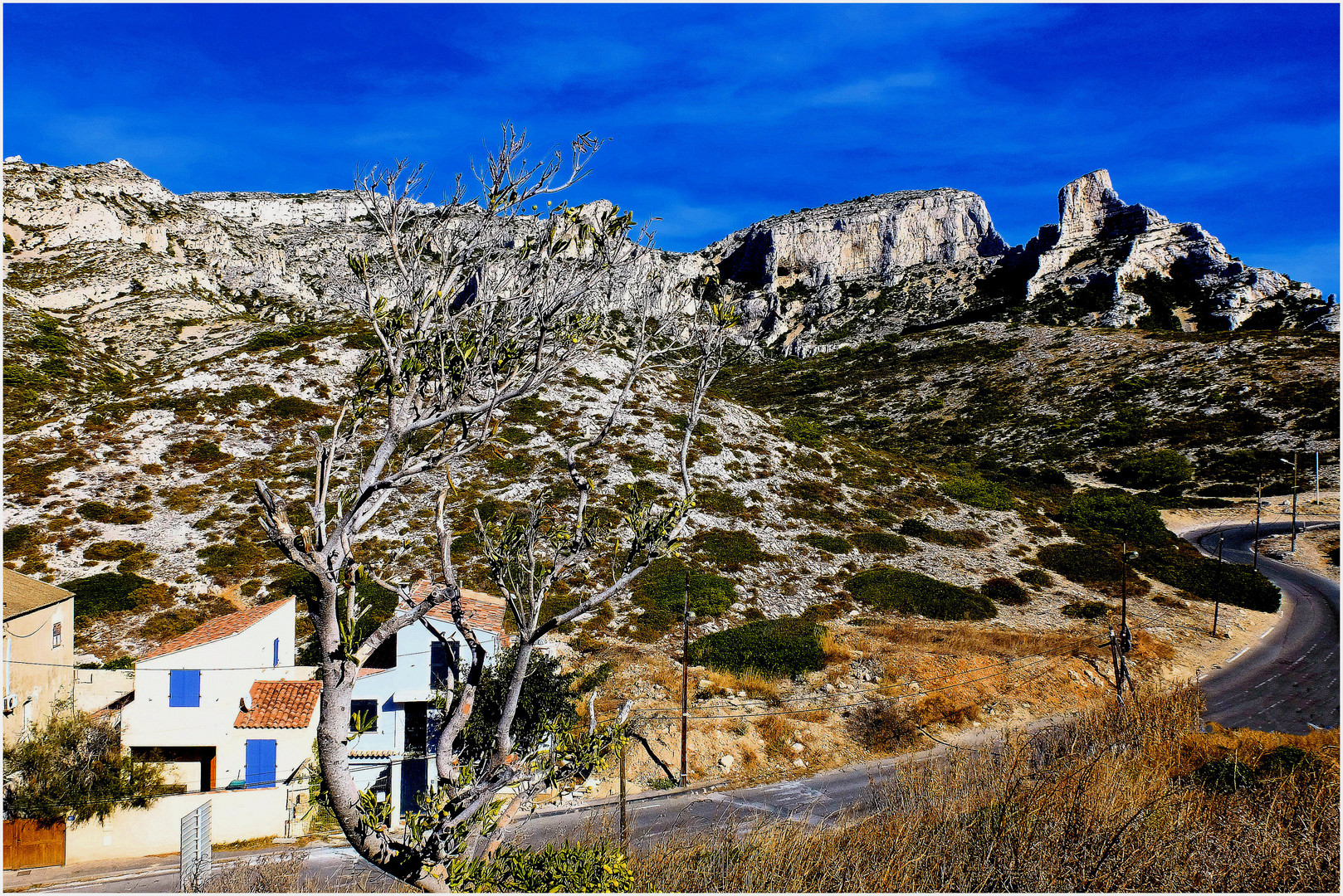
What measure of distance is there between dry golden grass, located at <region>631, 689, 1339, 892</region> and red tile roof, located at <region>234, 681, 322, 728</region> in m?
19.2

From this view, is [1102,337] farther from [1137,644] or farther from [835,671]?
[835,671]

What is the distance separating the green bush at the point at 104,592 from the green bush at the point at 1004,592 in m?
42.6

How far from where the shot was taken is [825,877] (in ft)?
30.2

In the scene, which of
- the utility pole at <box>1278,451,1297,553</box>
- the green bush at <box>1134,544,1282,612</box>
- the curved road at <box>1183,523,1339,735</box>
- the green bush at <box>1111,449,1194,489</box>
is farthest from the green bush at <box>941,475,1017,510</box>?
the utility pole at <box>1278,451,1297,553</box>

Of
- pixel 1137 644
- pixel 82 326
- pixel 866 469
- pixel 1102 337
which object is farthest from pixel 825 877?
pixel 1102 337

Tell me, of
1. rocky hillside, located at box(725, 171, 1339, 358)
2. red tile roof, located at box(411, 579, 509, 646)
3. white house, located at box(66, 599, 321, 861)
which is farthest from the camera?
rocky hillside, located at box(725, 171, 1339, 358)

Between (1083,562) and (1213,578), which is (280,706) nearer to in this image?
(1083,562)

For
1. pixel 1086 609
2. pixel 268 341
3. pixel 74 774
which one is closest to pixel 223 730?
pixel 74 774

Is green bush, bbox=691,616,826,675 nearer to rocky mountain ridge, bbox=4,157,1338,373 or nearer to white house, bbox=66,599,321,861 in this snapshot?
white house, bbox=66,599,321,861

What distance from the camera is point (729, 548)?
4247 cm

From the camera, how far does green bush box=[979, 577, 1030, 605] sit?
39.8 m

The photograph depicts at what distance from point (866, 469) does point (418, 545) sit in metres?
33.8

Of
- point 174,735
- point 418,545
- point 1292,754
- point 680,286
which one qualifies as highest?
point 680,286

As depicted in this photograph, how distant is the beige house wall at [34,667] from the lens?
968 inches
